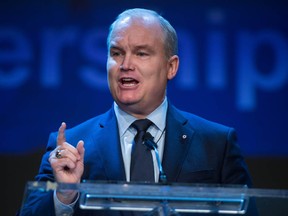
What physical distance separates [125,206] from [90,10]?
1.99m

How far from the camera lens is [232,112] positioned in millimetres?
3346

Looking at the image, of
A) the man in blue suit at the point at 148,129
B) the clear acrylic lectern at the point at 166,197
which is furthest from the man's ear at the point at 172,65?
the clear acrylic lectern at the point at 166,197

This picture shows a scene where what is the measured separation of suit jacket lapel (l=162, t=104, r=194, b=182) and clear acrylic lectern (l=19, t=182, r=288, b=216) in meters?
0.67

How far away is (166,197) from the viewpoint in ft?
4.97

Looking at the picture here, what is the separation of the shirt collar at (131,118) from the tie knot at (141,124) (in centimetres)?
5

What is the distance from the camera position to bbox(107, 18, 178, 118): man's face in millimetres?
2322

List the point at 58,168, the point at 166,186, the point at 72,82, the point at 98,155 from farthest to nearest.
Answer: the point at 72,82, the point at 98,155, the point at 58,168, the point at 166,186

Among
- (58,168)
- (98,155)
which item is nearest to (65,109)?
Result: (98,155)

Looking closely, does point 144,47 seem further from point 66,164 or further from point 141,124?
point 66,164

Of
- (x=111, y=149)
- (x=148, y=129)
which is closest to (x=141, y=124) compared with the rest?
(x=148, y=129)

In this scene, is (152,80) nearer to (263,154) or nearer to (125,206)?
(125,206)

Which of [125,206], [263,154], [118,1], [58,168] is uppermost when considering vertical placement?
[118,1]

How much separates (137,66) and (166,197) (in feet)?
2.99

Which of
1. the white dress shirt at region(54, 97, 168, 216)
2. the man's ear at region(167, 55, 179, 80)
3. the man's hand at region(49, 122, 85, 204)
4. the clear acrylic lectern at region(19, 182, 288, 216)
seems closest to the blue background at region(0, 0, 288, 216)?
the man's ear at region(167, 55, 179, 80)
